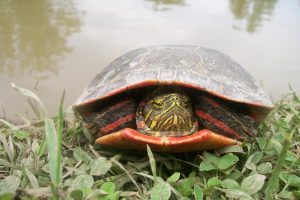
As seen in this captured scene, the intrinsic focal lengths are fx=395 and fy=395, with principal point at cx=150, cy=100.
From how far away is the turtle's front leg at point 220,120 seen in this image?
1656 millimetres

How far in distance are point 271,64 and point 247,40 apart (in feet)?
2.11

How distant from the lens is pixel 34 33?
3.41 metres

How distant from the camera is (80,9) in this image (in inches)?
168

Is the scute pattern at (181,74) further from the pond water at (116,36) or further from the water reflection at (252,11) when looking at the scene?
the water reflection at (252,11)

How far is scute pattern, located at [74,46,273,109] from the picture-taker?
1.64m

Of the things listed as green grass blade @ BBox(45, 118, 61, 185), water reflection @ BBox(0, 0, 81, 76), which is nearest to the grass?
green grass blade @ BBox(45, 118, 61, 185)

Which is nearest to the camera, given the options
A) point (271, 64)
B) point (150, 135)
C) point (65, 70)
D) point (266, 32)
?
point (150, 135)

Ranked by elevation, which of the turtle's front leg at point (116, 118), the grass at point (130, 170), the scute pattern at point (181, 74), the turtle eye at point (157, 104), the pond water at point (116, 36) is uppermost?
the scute pattern at point (181, 74)

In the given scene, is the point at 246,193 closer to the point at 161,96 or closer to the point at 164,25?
the point at 161,96

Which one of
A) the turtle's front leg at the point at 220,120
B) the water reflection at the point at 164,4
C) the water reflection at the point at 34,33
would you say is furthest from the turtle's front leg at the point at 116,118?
the water reflection at the point at 164,4

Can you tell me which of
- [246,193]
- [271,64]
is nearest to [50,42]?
[271,64]

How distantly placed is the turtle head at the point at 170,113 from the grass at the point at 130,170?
0.12 metres

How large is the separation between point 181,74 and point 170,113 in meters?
0.17

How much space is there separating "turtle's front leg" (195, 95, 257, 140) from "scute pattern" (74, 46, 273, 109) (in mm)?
73
